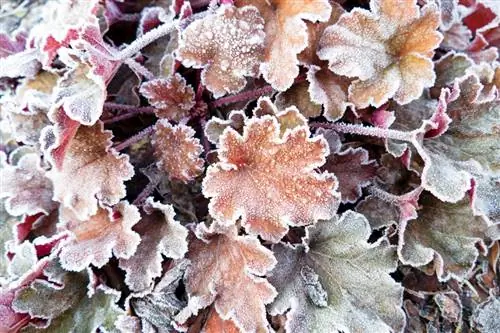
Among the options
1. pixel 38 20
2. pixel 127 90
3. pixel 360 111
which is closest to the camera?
pixel 360 111

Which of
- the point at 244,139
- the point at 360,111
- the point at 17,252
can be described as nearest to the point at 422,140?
the point at 360,111

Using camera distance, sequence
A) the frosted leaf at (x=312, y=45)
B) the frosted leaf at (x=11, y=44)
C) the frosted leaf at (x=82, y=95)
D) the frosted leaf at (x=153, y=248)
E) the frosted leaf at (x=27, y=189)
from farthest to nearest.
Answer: the frosted leaf at (x=11, y=44), the frosted leaf at (x=27, y=189), the frosted leaf at (x=312, y=45), the frosted leaf at (x=153, y=248), the frosted leaf at (x=82, y=95)

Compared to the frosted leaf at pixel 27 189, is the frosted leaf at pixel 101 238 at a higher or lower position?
higher

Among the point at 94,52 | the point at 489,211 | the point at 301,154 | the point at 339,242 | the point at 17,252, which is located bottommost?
the point at 17,252

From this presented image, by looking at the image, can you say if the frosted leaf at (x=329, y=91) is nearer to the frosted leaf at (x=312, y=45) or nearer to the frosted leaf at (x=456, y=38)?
the frosted leaf at (x=312, y=45)

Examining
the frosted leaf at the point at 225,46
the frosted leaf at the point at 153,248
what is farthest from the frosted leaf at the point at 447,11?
the frosted leaf at the point at 153,248

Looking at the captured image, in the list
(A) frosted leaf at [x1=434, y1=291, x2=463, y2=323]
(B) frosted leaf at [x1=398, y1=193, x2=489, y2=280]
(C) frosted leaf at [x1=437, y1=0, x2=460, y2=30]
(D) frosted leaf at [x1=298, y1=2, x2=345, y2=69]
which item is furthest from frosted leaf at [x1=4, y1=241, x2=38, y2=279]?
(C) frosted leaf at [x1=437, y1=0, x2=460, y2=30]

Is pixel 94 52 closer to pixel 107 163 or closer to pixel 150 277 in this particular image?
pixel 107 163
